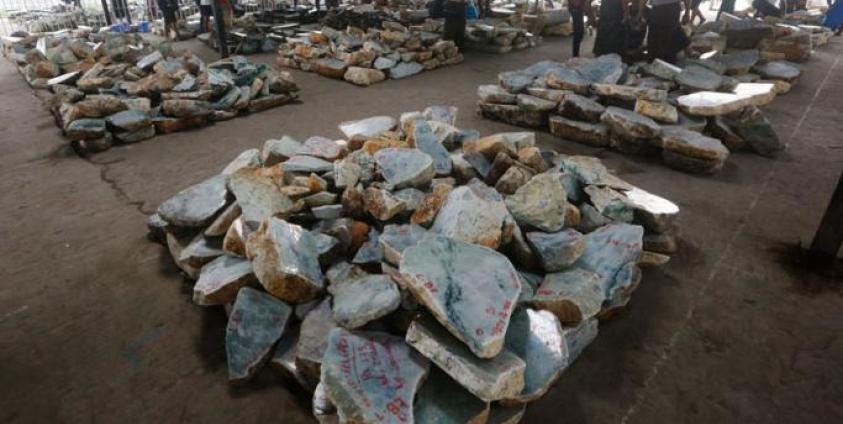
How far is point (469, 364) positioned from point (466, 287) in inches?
11.3

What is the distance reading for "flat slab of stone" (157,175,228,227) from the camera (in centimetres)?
266

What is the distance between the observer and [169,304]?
7.97 ft

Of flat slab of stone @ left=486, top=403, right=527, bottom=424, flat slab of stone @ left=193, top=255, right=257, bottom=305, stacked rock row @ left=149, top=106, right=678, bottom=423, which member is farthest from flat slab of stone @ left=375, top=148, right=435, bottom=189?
flat slab of stone @ left=486, top=403, right=527, bottom=424

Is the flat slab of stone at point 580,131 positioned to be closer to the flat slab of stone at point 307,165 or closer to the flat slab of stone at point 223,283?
the flat slab of stone at point 307,165

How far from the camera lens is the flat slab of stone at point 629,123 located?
13.1 feet

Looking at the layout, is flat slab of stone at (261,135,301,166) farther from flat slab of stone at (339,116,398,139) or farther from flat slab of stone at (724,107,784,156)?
flat slab of stone at (724,107,784,156)

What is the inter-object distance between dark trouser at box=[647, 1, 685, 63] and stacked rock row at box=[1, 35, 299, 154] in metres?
4.74

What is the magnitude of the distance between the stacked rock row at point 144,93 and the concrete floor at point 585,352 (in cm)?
56

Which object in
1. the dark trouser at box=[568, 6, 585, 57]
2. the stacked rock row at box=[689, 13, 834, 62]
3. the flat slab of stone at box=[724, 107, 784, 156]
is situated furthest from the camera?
the dark trouser at box=[568, 6, 585, 57]

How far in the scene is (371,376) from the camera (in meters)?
1.64

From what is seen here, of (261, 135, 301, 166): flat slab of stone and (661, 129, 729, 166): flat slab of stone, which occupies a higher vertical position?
(261, 135, 301, 166): flat slab of stone

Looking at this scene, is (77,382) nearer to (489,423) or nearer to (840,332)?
(489,423)

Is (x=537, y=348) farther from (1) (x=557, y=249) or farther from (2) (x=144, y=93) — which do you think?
(2) (x=144, y=93)

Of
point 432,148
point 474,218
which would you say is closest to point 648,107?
point 432,148
